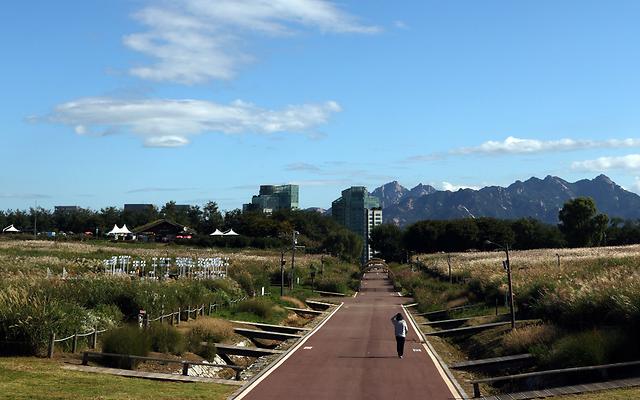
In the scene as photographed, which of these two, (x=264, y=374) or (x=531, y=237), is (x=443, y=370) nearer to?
(x=264, y=374)

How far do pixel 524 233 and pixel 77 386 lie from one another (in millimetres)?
150167

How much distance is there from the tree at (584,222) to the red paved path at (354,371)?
11427cm

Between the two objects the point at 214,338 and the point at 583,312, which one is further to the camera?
the point at 214,338

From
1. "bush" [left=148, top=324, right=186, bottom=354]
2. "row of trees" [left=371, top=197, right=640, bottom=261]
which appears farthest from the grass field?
"row of trees" [left=371, top=197, right=640, bottom=261]

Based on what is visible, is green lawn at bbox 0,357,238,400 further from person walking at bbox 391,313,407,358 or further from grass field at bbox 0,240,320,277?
grass field at bbox 0,240,320,277

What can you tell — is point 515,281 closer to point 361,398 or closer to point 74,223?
point 361,398

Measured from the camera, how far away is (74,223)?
7008 inches

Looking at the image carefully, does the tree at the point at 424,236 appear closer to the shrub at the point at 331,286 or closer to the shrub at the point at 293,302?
the shrub at the point at 331,286

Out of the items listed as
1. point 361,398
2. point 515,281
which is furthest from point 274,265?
point 361,398

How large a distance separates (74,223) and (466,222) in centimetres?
9728

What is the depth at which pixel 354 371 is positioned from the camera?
2364 centimetres

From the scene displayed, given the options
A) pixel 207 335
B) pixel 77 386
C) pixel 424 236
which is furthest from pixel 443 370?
pixel 424 236

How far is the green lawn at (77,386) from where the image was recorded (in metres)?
16.0

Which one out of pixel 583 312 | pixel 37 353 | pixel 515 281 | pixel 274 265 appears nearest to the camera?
pixel 37 353
